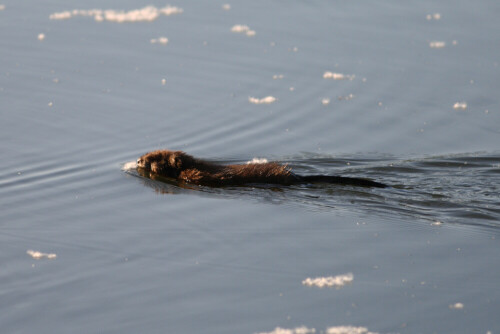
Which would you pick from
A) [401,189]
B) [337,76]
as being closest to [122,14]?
[337,76]

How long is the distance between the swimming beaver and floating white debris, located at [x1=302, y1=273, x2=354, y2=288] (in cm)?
227

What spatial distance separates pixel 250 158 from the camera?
9.72m

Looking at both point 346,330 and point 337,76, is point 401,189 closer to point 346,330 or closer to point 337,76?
point 346,330

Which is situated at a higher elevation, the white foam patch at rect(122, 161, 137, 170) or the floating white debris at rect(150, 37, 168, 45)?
the floating white debris at rect(150, 37, 168, 45)

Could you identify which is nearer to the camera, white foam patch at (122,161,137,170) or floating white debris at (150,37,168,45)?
white foam patch at (122,161,137,170)

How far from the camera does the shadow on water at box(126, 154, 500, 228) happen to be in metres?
Answer: 8.14

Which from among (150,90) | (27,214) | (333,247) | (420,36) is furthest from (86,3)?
(333,247)

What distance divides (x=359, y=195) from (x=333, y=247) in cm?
144

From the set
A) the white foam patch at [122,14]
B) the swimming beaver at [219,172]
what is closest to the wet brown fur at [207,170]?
the swimming beaver at [219,172]

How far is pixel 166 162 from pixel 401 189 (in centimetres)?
269

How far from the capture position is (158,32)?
14.6 meters

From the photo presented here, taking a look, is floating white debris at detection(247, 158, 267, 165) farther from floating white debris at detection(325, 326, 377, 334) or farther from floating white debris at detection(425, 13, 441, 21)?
floating white debris at detection(425, 13, 441, 21)

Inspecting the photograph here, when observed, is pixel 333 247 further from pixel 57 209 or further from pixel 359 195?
pixel 57 209

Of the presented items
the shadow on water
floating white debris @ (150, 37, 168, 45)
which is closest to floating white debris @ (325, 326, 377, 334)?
the shadow on water
